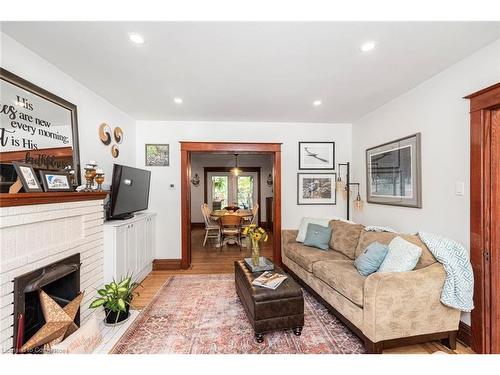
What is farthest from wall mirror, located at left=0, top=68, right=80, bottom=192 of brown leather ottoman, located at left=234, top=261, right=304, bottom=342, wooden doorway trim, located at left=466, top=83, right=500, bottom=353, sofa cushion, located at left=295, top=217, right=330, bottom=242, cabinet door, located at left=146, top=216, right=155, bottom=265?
wooden doorway trim, located at left=466, top=83, right=500, bottom=353

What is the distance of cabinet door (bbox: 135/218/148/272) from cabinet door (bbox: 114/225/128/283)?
361 mm

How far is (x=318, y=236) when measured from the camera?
330 centimetres

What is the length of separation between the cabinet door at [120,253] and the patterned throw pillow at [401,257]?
286 centimetres

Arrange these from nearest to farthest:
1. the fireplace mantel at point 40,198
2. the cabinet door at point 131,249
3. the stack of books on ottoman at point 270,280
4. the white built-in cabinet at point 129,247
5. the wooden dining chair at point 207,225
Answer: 1. the fireplace mantel at point 40,198
2. the stack of books on ottoman at point 270,280
3. the white built-in cabinet at point 129,247
4. the cabinet door at point 131,249
5. the wooden dining chair at point 207,225

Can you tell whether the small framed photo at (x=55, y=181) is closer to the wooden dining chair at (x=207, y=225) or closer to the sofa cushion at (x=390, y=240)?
the sofa cushion at (x=390, y=240)

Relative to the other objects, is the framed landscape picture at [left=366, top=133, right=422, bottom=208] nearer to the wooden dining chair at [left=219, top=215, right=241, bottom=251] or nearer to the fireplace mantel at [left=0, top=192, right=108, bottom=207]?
the wooden dining chair at [left=219, top=215, right=241, bottom=251]

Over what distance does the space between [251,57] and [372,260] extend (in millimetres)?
2236

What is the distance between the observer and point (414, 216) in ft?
8.80

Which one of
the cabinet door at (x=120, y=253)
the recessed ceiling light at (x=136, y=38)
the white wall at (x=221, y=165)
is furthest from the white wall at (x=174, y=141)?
the white wall at (x=221, y=165)

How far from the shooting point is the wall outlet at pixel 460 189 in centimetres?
207

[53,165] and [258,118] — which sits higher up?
[258,118]

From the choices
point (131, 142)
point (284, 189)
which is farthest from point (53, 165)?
point (284, 189)
